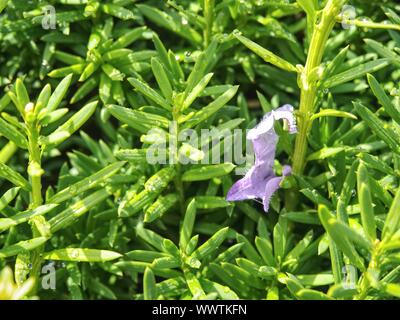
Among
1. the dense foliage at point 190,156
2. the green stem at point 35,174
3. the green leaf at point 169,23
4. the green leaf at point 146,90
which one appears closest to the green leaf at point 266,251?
the dense foliage at point 190,156

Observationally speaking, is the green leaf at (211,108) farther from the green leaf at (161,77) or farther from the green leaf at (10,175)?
the green leaf at (10,175)

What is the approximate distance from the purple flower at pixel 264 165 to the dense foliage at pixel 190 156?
0.10 feet

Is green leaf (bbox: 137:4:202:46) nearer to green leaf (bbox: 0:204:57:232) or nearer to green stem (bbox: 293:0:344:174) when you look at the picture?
green stem (bbox: 293:0:344:174)

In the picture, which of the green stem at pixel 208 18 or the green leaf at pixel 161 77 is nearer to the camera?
the green leaf at pixel 161 77

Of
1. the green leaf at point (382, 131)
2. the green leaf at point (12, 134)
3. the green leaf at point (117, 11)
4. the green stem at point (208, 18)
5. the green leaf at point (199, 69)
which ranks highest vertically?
the green leaf at point (117, 11)

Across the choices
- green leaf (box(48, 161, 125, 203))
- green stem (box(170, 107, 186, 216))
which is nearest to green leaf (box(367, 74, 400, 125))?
green stem (box(170, 107, 186, 216))

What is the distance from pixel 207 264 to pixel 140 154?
0.93 ft

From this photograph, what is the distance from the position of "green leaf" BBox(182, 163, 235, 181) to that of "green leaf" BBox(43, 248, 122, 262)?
25 centimetres

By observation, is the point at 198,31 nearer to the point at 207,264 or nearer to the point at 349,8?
the point at 349,8

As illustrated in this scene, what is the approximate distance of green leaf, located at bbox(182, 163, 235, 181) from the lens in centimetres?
142

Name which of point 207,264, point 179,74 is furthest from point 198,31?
point 207,264

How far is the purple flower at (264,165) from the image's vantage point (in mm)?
1366

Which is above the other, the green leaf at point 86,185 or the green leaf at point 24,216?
the green leaf at point 86,185
